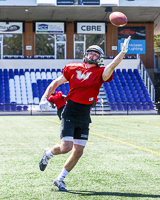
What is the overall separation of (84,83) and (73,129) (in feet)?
2.05

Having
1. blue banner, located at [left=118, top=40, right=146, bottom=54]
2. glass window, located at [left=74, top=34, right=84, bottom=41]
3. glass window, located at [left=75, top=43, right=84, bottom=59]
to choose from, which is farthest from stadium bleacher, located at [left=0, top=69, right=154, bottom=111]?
glass window, located at [left=74, top=34, right=84, bottom=41]

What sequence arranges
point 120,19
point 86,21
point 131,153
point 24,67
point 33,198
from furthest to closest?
point 86,21 → point 24,67 → point 131,153 → point 120,19 → point 33,198

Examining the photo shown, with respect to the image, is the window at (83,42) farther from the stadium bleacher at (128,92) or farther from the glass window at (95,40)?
the stadium bleacher at (128,92)

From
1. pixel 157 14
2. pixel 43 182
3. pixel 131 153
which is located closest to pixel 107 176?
pixel 43 182

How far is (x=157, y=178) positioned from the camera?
223 inches

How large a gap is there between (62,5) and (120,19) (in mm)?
23957

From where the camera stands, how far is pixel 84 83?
491 centimetres

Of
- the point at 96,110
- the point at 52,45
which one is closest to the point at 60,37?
the point at 52,45

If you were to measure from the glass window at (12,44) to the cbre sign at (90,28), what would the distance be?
5.65m

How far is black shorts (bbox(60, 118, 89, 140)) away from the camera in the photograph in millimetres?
4895

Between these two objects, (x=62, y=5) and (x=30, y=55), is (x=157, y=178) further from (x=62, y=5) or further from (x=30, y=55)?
(x=30, y=55)

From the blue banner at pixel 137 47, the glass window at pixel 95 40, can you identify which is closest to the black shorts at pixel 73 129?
the blue banner at pixel 137 47

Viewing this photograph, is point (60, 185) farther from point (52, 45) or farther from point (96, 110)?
point (52, 45)

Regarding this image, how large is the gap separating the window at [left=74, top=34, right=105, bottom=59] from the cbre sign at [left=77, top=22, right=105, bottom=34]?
0.57 meters
